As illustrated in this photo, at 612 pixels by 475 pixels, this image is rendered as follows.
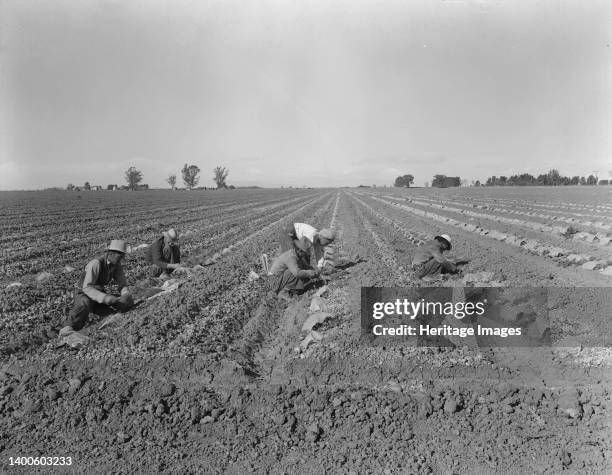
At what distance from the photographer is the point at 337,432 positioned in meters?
3.12

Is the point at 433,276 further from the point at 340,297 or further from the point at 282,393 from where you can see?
the point at 282,393

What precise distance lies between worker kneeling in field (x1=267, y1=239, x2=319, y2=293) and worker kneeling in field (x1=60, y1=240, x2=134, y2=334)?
2.12 m

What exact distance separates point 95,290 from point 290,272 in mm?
2634

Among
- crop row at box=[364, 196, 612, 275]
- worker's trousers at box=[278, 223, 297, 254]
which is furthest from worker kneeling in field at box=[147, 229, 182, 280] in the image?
crop row at box=[364, 196, 612, 275]

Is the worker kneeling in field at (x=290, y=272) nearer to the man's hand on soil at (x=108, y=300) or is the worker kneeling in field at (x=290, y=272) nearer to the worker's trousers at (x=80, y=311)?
the man's hand on soil at (x=108, y=300)

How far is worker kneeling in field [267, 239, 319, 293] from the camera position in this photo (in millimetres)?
6234

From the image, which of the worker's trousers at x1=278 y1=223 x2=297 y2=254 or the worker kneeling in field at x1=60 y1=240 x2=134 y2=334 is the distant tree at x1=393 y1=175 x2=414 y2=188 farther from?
the worker kneeling in field at x1=60 y1=240 x2=134 y2=334

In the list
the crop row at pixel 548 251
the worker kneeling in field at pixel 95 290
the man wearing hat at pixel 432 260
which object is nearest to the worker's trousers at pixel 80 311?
the worker kneeling in field at pixel 95 290

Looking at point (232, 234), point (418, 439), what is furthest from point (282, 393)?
point (232, 234)

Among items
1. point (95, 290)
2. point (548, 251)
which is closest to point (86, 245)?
point (95, 290)

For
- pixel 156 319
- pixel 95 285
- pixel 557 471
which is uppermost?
pixel 95 285

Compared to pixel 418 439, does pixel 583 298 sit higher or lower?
higher

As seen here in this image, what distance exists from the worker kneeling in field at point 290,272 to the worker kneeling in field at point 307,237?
24cm

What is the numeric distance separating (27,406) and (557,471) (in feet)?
13.4
